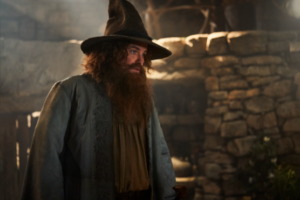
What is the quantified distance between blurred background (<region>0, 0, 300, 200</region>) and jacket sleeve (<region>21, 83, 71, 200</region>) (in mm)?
3580

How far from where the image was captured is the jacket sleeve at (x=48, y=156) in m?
1.22

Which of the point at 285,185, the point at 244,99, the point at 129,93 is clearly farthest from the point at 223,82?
the point at 129,93

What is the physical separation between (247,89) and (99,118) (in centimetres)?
370

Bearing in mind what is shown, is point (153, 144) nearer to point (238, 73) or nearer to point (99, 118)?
point (99, 118)

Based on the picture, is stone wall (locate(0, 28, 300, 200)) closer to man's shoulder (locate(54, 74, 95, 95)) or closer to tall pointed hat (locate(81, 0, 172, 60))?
tall pointed hat (locate(81, 0, 172, 60))

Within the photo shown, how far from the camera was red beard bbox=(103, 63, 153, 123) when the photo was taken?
1479 mm

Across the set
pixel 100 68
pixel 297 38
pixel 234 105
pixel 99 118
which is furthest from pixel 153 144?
A: pixel 297 38

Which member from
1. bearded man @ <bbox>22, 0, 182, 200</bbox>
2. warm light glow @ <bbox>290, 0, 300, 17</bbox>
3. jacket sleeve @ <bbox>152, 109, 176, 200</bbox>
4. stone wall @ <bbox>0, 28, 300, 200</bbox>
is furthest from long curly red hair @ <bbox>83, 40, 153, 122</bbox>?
warm light glow @ <bbox>290, 0, 300, 17</bbox>

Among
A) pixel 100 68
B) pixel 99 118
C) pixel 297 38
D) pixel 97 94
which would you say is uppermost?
pixel 297 38

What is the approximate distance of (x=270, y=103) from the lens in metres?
4.43

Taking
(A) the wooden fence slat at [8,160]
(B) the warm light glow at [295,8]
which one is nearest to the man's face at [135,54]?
(A) the wooden fence slat at [8,160]

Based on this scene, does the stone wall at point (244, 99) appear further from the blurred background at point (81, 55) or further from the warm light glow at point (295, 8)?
the warm light glow at point (295, 8)

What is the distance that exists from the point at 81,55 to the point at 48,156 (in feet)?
13.0

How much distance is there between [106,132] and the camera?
54.0 inches
